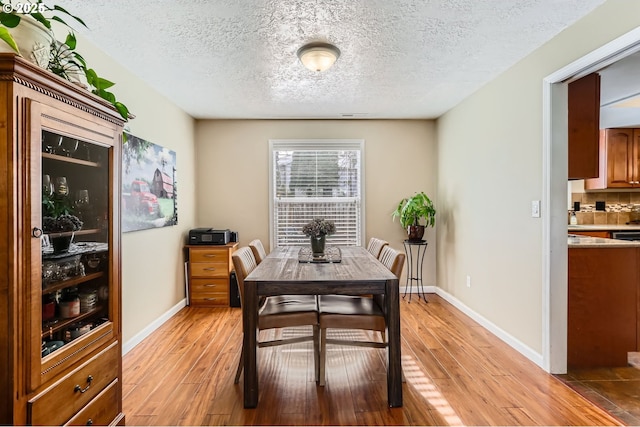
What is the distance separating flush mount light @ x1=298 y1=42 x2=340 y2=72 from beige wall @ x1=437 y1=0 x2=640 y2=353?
1555 mm

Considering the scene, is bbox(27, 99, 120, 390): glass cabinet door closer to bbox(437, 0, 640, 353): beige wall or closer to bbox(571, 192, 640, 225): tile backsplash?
bbox(437, 0, 640, 353): beige wall

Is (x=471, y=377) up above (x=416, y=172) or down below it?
below

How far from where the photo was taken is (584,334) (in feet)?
8.41

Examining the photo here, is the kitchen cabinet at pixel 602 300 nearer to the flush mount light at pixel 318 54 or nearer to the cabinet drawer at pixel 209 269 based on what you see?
the flush mount light at pixel 318 54

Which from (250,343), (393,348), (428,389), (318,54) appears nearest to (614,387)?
(428,389)

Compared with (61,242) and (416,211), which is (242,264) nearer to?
(61,242)

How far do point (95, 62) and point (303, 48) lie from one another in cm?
152

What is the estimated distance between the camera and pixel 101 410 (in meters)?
1.66

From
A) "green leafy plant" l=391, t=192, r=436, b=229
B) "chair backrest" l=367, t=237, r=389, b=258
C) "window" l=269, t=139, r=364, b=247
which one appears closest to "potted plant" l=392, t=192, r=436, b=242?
"green leafy plant" l=391, t=192, r=436, b=229

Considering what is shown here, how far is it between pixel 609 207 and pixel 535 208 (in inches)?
133

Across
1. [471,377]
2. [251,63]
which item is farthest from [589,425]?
[251,63]

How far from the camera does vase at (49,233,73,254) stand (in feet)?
4.72

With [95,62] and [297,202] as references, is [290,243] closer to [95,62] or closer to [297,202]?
[297,202]

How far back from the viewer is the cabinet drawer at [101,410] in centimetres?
150
